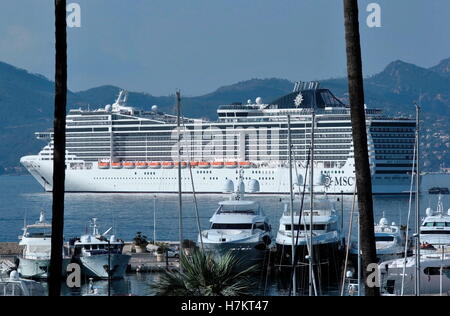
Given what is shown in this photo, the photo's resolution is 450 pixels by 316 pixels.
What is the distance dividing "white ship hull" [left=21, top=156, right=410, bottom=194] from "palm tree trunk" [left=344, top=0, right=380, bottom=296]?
7774cm

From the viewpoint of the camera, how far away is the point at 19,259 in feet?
101

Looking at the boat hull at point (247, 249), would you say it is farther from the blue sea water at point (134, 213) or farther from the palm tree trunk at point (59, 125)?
the palm tree trunk at point (59, 125)

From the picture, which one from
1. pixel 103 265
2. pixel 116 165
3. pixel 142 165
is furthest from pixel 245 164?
pixel 103 265

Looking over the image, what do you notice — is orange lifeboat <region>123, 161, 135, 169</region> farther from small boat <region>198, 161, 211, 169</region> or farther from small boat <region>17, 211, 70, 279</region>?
small boat <region>17, 211, 70, 279</region>

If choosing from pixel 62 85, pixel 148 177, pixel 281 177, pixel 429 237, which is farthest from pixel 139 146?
pixel 62 85

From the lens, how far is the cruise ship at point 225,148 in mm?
91875

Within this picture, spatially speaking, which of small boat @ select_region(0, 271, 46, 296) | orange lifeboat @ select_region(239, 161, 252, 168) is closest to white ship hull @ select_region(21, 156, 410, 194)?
orange lifeboat @ select_region(239, 161, 252, 168)

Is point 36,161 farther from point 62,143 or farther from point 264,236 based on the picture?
point 62,143

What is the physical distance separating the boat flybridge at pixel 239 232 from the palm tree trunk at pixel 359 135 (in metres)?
22.7

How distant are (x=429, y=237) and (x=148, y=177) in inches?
2362

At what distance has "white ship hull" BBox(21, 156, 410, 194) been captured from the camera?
90.1 meters

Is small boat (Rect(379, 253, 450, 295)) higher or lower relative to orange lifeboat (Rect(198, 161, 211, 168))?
lower

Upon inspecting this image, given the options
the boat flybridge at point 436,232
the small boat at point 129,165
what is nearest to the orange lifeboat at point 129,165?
the small boat at point 129,165

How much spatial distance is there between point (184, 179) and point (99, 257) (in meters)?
62.3
